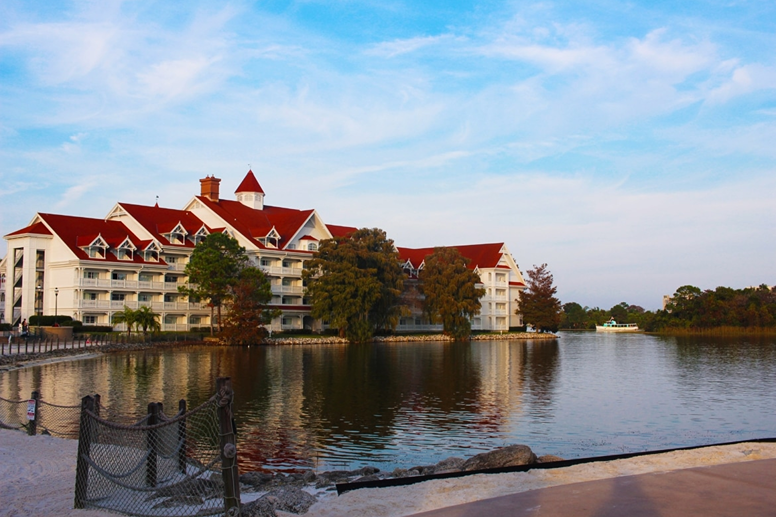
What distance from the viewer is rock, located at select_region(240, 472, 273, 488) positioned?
14242 mm

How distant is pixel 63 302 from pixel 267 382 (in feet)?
137

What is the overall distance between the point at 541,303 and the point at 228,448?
96097 mm

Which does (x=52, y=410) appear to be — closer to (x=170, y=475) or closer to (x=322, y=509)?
(x=170, y=475)

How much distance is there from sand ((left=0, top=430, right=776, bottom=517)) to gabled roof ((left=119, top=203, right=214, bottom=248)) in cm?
6268

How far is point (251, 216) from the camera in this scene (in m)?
85.9

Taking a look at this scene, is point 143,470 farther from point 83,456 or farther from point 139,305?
point 139,305

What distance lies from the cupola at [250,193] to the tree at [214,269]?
20.3 meters

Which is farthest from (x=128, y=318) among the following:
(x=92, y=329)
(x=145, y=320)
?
(x=92, y=329)

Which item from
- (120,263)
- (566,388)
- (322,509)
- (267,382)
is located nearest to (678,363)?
(566,388)

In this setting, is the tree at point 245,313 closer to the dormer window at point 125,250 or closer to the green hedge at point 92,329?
the green hedge at point 92,329

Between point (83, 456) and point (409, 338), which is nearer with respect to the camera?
point (83, 456)

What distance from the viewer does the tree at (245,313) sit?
2564 inches

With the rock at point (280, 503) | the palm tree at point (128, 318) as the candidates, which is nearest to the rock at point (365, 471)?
the rock at point (280, 503)

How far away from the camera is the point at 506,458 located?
46.3 feet
